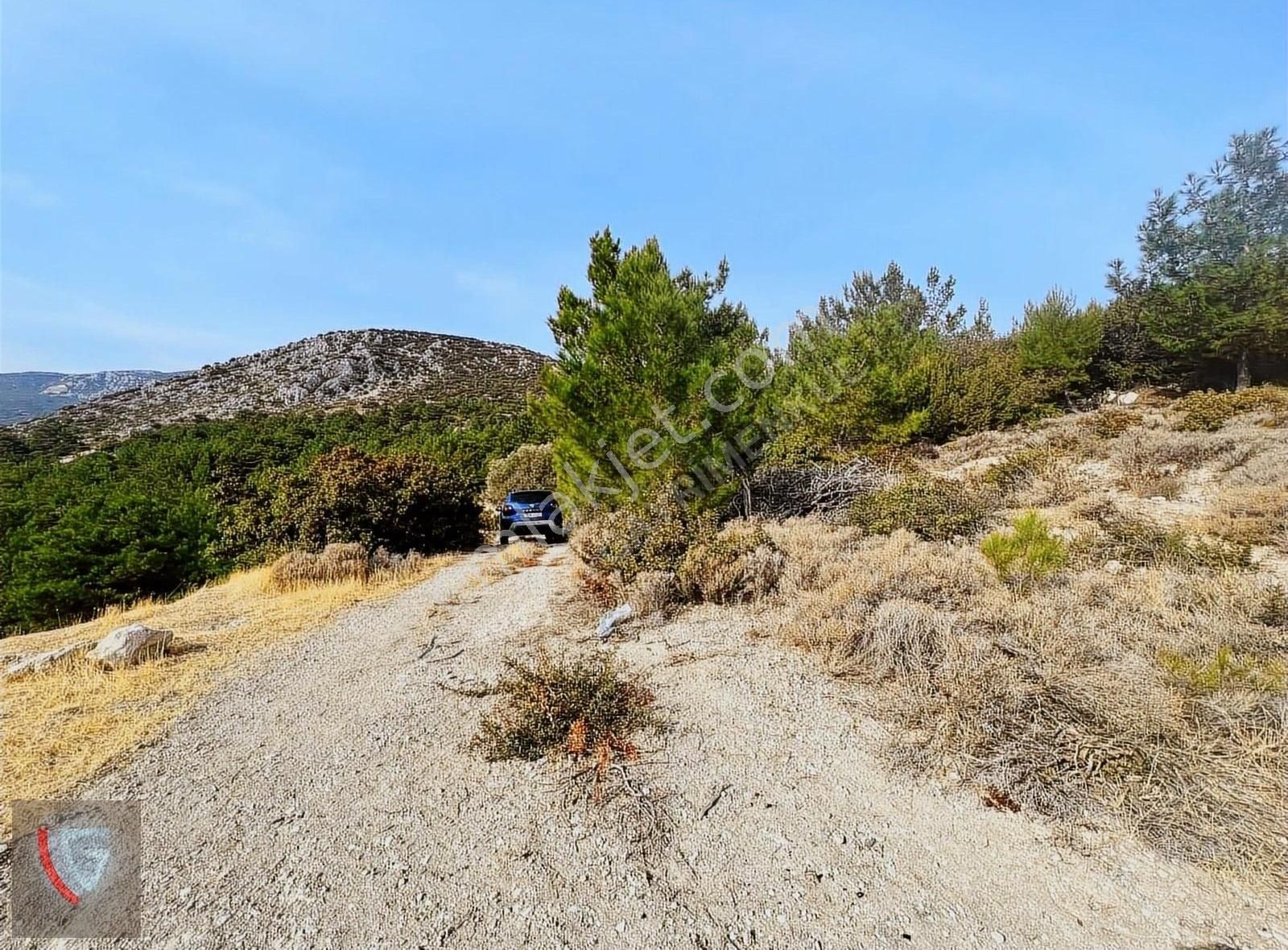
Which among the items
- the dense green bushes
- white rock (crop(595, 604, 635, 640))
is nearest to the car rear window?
the dense green bushes

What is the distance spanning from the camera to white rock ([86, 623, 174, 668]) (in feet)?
15.2

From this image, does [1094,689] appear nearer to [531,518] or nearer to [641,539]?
[641,539]

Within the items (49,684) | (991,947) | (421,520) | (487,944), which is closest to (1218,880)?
(991,947)

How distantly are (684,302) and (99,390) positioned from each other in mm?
165884

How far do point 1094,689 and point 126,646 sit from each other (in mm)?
7577

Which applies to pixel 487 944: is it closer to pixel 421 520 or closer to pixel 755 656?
pixel 755 656

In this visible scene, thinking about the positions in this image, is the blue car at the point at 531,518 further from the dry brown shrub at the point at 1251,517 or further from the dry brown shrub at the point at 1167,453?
the dry brown shrub at the point at 1167,453

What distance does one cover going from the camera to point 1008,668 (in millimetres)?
3395

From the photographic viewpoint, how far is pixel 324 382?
142 ft

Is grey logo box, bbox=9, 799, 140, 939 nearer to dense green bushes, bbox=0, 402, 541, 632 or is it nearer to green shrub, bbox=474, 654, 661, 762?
green shrub, bbox=474, 654, 661, 762

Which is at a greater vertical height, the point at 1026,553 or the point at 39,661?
the point at 1026,553

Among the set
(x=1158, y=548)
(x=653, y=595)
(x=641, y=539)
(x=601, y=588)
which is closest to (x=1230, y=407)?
(x=1158, y=548)

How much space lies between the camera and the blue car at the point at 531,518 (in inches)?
481

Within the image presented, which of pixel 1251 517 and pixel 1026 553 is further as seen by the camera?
pixel 1251 517
